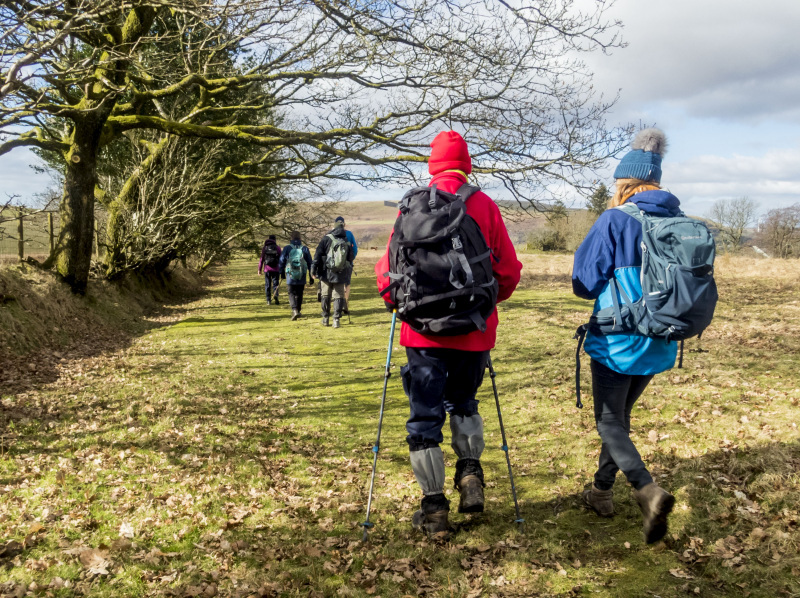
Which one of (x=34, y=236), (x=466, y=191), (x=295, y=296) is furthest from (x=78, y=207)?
(x=466, y=191)

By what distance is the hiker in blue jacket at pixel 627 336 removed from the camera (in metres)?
3.32

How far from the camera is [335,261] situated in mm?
12781

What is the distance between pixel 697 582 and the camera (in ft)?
10.2

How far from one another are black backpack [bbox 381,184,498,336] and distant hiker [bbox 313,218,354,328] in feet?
30.6

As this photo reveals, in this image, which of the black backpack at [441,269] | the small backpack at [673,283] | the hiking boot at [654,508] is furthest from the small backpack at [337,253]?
the hiking boot at [654,508]

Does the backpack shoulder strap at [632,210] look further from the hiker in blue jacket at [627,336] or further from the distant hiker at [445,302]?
the distant hiker at [445,302]

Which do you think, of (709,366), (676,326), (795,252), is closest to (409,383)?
(676,326)

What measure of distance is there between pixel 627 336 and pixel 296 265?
38.7ft

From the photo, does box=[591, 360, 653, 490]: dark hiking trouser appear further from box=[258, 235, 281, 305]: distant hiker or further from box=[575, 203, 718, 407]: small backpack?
box=[258, 235, 281, 305]: distant hiker

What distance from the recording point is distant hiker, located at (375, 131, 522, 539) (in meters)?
3.34

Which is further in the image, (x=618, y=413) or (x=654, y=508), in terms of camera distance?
(x=618, y=413)

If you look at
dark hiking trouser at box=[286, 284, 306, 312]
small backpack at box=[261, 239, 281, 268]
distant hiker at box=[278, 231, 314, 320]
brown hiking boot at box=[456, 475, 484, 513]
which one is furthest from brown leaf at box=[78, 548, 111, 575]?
small backpack at box=[261, 239, 281, 268]

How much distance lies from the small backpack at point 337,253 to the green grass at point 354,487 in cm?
411

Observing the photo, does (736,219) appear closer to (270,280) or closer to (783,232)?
(783,232)
